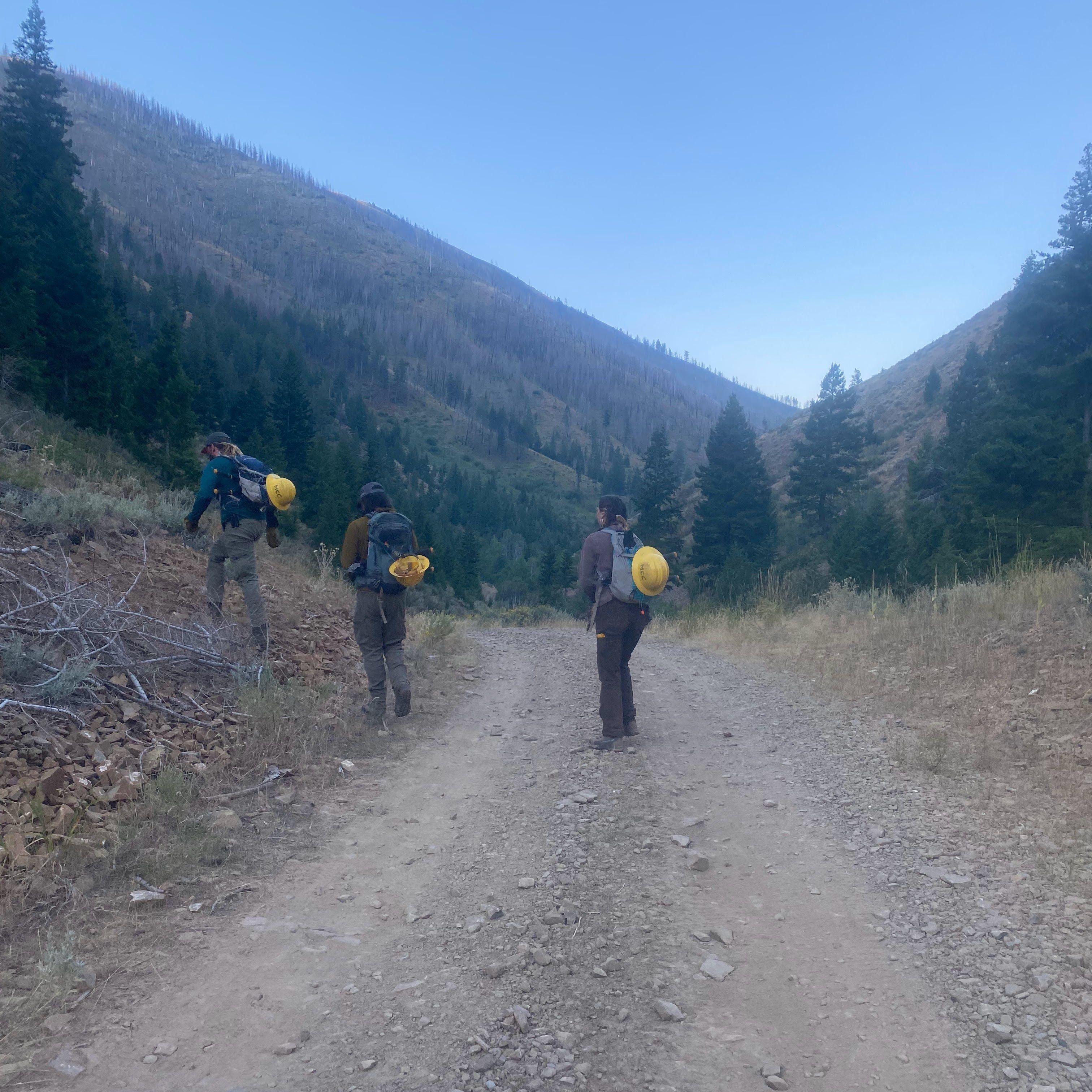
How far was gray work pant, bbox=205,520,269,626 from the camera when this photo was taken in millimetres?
7039

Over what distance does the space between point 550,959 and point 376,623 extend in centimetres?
401

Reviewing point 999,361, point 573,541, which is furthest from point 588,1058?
point 573,541

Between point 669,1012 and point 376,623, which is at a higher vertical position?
point 669,1012

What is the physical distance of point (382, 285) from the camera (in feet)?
635

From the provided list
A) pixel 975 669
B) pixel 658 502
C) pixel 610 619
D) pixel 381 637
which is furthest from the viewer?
pixel 658 502

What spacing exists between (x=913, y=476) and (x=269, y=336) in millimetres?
78945

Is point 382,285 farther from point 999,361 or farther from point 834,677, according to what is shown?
point 834,677

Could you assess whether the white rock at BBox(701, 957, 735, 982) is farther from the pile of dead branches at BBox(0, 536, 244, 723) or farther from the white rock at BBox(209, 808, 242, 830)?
the pile of dead branches at BBox(0, 536, 244, 723)

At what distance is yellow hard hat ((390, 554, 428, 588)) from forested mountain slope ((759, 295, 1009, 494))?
40571 mm

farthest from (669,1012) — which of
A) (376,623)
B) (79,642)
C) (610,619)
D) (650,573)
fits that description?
(79,642)

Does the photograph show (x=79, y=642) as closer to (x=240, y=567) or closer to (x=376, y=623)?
(x=240, y=567)

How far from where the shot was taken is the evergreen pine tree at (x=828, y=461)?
141ft

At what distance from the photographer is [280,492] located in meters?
6.92

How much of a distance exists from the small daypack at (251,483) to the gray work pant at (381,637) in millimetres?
1512
